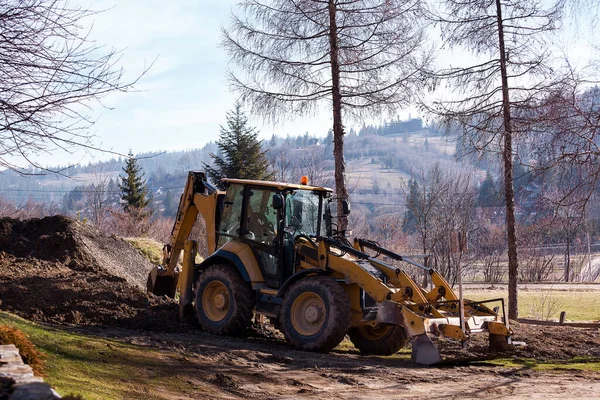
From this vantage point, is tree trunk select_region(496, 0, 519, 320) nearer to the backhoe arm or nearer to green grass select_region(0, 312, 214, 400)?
the backhoe arm

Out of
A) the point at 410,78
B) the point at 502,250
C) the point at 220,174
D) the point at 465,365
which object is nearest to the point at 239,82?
the point at 410,78

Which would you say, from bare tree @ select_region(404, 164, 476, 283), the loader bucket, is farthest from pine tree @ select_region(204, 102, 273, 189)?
the loader bucket

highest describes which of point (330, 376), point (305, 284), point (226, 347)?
point (305, 284)

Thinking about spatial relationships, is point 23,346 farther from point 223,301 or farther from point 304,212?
point 304,212

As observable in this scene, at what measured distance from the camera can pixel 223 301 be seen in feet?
40.1

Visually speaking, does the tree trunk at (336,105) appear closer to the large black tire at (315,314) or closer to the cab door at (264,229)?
the cab door at (264,229)

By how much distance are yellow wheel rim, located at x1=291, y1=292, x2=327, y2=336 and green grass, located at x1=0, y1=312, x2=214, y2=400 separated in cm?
222

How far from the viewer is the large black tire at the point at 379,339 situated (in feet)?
37.6

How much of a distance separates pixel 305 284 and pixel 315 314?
1.59 feet

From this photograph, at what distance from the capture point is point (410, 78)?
16.7 meters

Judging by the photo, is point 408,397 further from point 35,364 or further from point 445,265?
point 445,265

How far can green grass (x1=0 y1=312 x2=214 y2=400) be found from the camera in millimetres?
7366

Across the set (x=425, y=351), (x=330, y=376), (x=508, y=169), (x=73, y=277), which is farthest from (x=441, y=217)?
(x=330, y=376)

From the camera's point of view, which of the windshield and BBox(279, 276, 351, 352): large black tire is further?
the windshield
